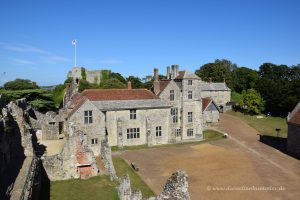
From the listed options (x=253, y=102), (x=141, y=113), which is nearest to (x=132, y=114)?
(x=141, y=113)

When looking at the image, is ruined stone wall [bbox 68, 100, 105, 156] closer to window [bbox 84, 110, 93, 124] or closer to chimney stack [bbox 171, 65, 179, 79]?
window [bbox 84, 110, 93, 124]

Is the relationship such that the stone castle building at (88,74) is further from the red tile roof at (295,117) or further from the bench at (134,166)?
the red tile roof at (295,117)

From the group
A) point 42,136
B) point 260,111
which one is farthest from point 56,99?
point 260,111

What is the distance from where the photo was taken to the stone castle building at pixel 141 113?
108 ft

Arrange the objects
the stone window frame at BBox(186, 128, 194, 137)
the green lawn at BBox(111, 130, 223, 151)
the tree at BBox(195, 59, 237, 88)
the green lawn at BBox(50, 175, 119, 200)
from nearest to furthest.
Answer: the green lawn at BBox(50, 175, 119, 200), the green lawn at BBox(111, 130, 223, 151), the stone window frame at BBox(186, 128, 194, 137), the tree at BBox(195, 59, 237, 88)

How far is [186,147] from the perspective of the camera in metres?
36.0

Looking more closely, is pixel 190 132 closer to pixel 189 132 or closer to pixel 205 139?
pixel 189 132

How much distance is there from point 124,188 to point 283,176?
57.1 feet

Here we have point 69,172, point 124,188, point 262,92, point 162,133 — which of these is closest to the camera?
point 124,188

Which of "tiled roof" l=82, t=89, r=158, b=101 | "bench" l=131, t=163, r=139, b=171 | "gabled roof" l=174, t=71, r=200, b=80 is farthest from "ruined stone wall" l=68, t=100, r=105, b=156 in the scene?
"gabled roof" l=174, t=71, r=200, b=80

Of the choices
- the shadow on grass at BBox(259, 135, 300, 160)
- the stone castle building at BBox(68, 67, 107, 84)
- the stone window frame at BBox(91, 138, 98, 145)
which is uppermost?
the stone castle building at BBox(68, 67, 107, 84)

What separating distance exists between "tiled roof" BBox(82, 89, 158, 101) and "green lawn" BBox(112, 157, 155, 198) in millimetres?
9036

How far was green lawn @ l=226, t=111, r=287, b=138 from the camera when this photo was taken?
45.5m

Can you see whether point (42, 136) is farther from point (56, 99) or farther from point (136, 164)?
point (56, 99)
